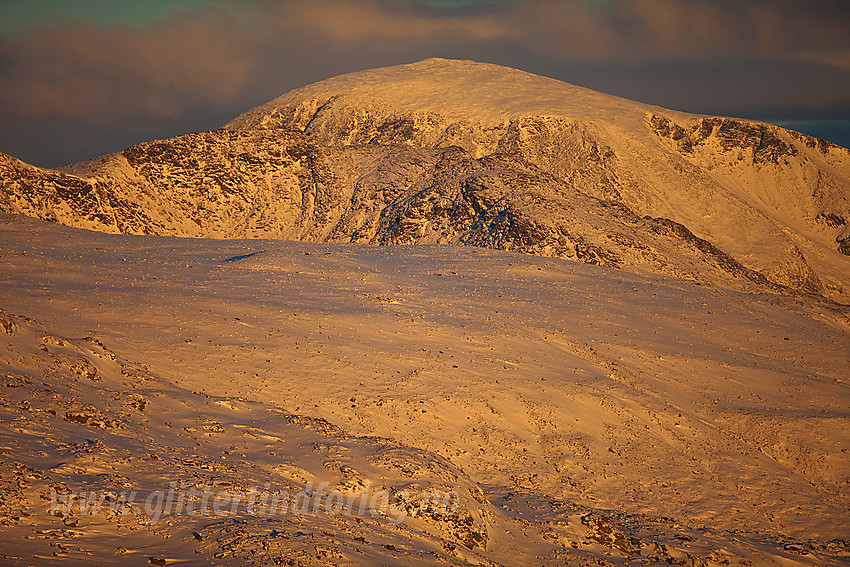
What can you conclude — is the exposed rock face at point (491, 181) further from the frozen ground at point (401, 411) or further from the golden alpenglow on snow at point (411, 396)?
the frozen ground at point (401, 411)

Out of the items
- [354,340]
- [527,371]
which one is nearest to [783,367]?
[527,371]

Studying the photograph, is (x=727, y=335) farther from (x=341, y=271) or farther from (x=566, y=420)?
(x=341, y=271)

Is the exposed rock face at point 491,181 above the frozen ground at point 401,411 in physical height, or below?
above

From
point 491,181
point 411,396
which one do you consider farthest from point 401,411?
point 491,181

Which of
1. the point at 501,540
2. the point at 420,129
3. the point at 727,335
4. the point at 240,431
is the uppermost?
the point at 420,129

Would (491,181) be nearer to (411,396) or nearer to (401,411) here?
(411,396)

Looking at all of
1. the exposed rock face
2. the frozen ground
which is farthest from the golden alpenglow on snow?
the exposed rock face

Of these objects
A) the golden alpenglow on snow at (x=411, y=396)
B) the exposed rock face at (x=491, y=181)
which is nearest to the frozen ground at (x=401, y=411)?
the golden alpenglow on snow at (x=411, y=396)
